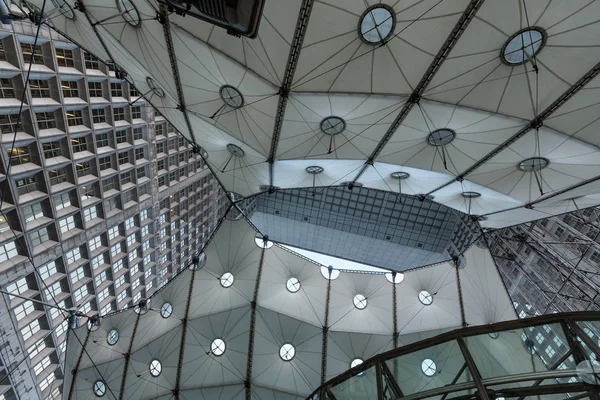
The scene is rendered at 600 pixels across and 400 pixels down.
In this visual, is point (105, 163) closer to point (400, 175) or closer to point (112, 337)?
point (112, 337)

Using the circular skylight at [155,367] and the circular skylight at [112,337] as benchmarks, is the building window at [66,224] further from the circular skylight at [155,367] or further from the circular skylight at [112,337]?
the circular skylight at [155,367]

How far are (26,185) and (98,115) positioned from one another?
9.66m

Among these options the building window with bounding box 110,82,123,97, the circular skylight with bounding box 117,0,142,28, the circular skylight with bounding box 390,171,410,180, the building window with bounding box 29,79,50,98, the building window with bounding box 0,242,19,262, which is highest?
the circular skylight with bounding box 117,0,142,28

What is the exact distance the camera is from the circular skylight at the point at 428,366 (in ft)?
32.2

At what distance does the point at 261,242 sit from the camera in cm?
2594

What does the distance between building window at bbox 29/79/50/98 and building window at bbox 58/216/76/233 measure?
35.4 feet

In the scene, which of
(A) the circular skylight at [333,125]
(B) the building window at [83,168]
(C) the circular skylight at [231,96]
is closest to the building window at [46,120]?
(B) the building window at [83,168]

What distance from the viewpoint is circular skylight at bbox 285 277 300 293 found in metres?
26.0

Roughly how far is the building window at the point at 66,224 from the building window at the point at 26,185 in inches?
155

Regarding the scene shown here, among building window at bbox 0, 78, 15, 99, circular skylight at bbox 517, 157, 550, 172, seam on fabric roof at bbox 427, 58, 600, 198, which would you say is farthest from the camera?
building window at bbox 0, 78, 15, 99

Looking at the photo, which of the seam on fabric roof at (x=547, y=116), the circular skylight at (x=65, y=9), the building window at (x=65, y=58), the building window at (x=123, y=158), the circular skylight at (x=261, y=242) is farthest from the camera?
the building window at (x=123, y=158)

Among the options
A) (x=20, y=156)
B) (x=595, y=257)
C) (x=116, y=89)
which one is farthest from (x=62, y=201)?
(x=595, y=257)

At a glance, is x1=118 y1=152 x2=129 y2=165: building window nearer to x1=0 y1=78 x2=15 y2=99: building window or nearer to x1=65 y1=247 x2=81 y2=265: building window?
x1=65 y1=247 x2=81 y2=265: building window

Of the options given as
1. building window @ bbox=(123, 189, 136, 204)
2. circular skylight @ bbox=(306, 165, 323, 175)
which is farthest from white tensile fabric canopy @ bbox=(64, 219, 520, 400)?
building window @ bbox=(123, 189, 136, 204)
